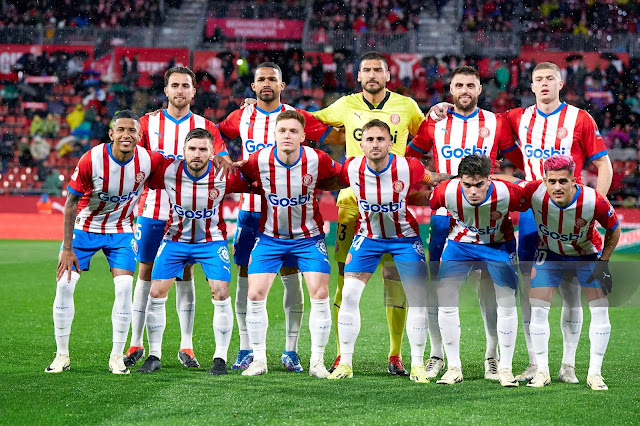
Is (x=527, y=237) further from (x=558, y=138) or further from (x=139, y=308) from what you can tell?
(x=139, y=308)

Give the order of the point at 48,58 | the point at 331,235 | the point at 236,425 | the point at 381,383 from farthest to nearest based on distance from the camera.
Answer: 1. the point at 48,58
2. the point at 331,235
3. the point at 381,383
4. the point at 236,425

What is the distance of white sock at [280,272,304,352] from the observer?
609 centimetres

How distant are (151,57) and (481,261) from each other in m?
17.5

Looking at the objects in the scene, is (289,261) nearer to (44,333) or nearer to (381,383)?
(381,383)

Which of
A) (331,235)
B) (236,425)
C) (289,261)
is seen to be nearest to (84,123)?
(331,235)

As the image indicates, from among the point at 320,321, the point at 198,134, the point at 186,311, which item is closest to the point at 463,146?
the point at 320,321

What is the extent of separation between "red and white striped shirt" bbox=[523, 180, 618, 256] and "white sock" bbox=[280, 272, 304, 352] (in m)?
1.77

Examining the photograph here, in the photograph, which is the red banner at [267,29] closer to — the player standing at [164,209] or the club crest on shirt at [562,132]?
the player standing at [164,209]

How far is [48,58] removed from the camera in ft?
70.9

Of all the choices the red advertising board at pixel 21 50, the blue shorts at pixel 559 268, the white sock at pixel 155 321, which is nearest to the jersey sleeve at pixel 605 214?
the blue shorts at pixel 559 268

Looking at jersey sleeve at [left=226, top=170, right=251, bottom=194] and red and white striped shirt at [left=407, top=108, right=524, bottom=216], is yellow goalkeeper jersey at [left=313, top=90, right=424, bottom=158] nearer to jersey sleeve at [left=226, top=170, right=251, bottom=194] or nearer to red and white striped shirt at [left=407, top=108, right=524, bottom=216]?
red and white striped shirt at [left=407, top=108, right=524, bottom=216]

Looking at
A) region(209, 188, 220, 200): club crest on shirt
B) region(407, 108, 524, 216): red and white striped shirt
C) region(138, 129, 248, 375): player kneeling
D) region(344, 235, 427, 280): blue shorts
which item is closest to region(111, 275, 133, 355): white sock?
region(138, 129, 248, 375): player kneeling

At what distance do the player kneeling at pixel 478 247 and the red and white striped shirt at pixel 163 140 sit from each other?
181 cm

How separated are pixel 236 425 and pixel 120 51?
18653mm
